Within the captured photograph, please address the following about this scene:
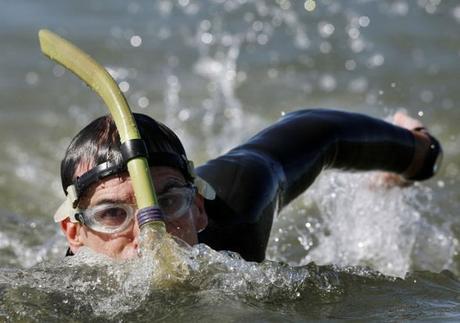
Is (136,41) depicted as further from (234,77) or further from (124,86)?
(234,77)

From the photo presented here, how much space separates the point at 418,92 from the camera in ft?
26.6

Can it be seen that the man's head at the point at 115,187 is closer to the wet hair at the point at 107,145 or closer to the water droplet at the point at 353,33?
the wet hair at the point at 107,145

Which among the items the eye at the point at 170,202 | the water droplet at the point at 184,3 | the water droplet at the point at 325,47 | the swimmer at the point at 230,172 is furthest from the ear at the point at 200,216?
the water droplet at the point at 184,3

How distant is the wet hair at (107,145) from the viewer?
11.8 feet

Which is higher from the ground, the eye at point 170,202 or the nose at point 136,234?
the eye at point 170,202

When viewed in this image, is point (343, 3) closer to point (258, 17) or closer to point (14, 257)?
point (258, 17)

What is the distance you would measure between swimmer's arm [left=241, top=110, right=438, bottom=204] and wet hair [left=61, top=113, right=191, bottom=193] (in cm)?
89

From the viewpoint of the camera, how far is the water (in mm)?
3559

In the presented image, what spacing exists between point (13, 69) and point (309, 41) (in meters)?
2.26

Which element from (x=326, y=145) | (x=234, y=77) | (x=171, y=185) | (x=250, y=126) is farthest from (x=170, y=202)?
(x=234, y=77)

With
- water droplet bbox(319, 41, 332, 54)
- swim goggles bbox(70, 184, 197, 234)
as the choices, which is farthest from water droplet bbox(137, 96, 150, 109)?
swim goggles bbox(70, 184, 197, 234)

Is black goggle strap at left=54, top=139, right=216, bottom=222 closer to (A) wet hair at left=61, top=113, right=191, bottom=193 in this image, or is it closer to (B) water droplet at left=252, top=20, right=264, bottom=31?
(A) wet hair at left=61, top=113, right=191, bottom=193

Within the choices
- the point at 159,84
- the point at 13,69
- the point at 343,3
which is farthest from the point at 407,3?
the point at 13,69

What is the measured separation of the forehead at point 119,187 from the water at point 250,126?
195 mm
